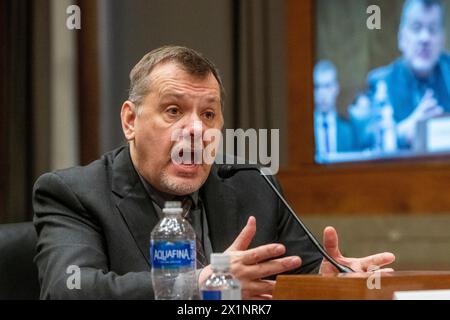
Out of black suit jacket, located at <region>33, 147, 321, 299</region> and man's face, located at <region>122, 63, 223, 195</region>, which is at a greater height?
man's face, located at <region>122, 63, 223, 195</region>

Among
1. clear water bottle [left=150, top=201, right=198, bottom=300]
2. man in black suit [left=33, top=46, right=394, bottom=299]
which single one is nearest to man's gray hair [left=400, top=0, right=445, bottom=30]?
man in black suit [left=33, top=46, right=394, bottom=299]

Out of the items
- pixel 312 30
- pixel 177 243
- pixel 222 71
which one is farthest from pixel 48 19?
pixel 177 243

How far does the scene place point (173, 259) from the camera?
166 cm

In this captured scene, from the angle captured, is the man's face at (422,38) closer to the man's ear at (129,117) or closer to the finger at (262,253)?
the man's ear at (129,117)

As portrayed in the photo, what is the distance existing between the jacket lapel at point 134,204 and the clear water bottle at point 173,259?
0.70 feet

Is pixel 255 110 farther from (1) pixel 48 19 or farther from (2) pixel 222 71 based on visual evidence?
(1) pixel 48 19

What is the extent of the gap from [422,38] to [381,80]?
0.32 meters

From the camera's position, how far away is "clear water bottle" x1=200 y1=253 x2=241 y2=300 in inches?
60.6

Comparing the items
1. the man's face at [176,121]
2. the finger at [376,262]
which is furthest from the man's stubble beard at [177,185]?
the finger at [376,262]

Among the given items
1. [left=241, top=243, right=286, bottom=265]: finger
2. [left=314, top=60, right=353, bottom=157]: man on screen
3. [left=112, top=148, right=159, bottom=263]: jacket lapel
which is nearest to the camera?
[left=241, top=243, right=286, bottom=265]: finger

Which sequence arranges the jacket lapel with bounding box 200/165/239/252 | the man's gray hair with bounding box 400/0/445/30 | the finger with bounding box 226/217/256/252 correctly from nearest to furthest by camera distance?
1. the finger with bounding box 226/217/256/252
2. the jacket lapel with bounding box 200/165/239/252
3. the man's gray hair with bounding box 400/0/445/30

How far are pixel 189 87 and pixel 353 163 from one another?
7.40ft

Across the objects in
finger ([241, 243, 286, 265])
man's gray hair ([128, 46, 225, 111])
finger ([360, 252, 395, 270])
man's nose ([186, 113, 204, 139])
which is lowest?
finger ([360, 252, 395, 270])

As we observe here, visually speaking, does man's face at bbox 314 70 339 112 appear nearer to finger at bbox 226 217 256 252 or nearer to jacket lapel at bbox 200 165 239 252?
jacket lapel at bbox 200 165 239 252
